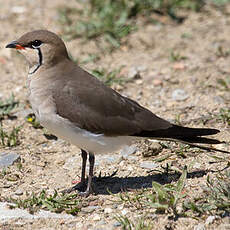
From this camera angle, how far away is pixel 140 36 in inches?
349

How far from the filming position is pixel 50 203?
16.5ft

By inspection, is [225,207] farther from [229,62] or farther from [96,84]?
[229,62]

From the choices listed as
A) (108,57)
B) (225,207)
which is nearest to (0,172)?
(225,207)

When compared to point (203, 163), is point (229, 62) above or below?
above

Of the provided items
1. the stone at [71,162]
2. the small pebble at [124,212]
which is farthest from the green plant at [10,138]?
the small pebble at [124,212]

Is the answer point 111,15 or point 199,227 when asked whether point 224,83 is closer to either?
point 111,15

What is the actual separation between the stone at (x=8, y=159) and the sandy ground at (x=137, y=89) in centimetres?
10

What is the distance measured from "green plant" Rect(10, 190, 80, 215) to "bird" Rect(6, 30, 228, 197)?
298 mm

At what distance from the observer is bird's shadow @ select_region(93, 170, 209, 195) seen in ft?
17.7

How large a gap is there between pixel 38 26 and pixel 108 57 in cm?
145

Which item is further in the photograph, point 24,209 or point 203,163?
point 203,163

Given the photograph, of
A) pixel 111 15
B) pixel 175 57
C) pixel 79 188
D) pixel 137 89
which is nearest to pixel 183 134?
pixel 79 188

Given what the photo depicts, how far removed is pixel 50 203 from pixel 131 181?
0.95 m

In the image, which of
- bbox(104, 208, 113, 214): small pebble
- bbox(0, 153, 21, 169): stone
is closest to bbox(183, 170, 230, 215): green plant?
bbox(104, 208, 113, 214): small pebble
